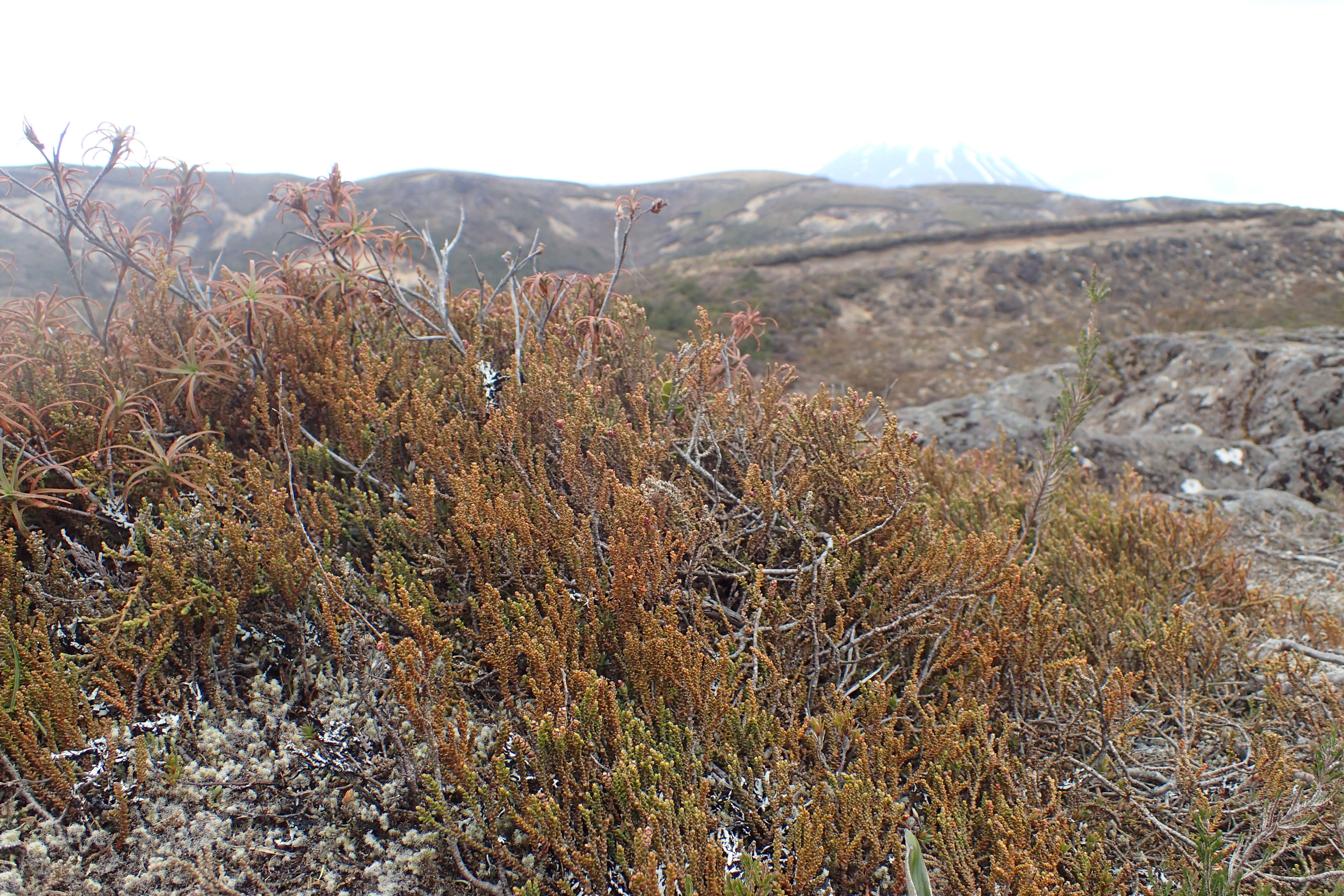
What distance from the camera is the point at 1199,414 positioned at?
30.9ft

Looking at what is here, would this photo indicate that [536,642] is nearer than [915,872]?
No

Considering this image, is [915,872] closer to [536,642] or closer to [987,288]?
[536,642]

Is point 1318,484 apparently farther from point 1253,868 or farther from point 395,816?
point 395,816

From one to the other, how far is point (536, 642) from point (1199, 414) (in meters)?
11.1

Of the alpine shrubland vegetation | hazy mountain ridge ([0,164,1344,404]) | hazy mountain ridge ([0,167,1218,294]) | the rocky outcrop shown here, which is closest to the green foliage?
the alpine shrubland vegetation

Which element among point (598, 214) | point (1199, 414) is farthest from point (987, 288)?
point (598, 214)

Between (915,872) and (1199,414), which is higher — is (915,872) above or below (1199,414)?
above

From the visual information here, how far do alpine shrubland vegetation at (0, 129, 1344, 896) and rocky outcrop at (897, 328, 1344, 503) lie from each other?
8.31 ft

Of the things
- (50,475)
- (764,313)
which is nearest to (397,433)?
(50,475)

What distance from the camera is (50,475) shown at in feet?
6.30

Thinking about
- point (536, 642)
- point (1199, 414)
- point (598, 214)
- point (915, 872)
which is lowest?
point (1199, 414)

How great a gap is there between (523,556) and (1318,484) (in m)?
7.32

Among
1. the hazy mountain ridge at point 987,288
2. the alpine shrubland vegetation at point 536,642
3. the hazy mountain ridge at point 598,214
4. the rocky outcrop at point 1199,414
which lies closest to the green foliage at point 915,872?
the alpine shrubland vegetation at point 536,642

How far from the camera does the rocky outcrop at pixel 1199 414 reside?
633 centimetres
